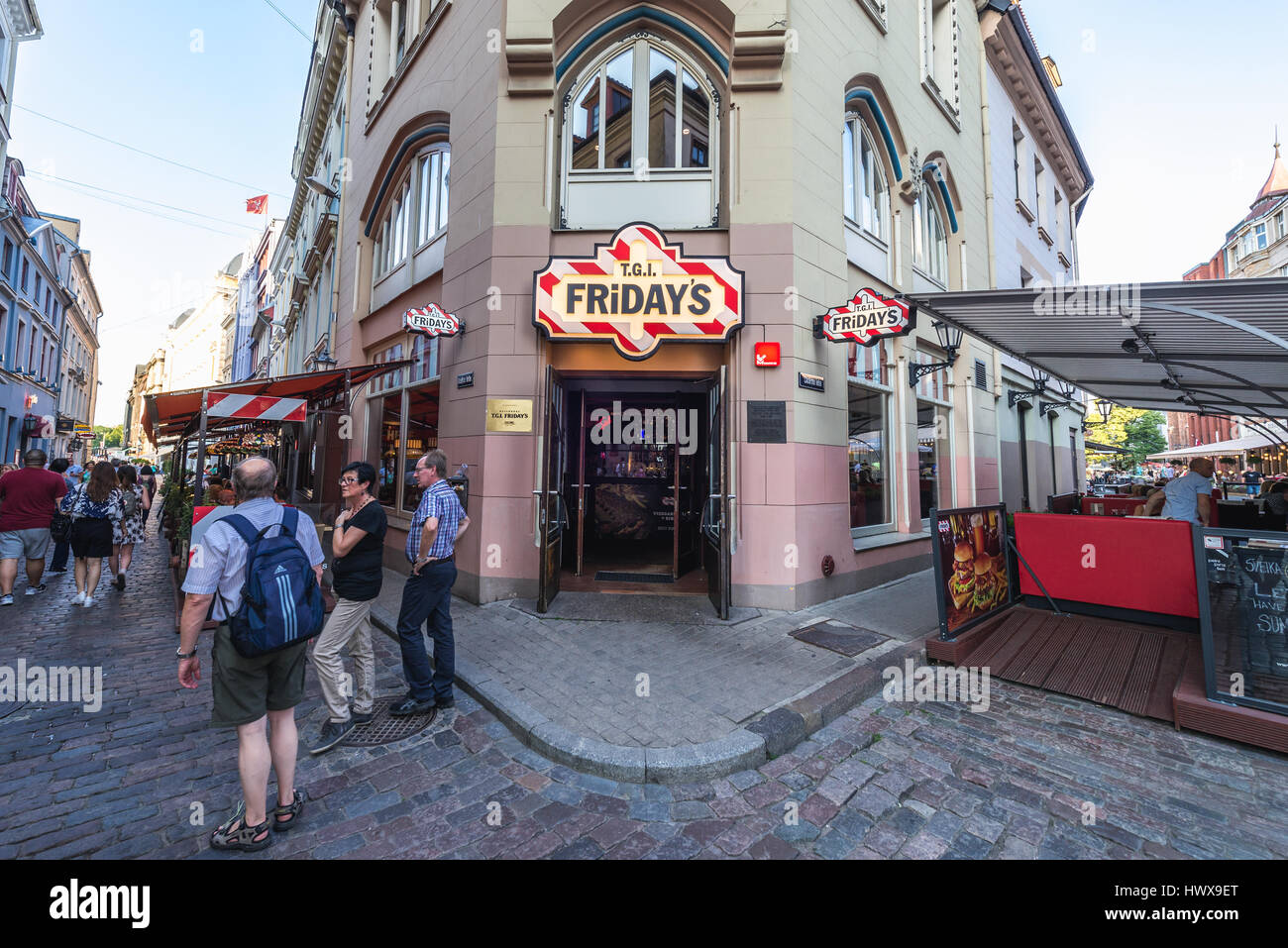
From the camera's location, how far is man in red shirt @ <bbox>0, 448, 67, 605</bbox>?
7031mm

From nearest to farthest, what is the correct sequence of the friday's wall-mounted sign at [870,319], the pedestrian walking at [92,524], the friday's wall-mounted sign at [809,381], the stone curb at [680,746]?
the stone curb at [680,746], the friday's wall-mounted sign at [870,319], the friday's wall-mounted sign at [809,381], the pedestrian walking at [92,524]

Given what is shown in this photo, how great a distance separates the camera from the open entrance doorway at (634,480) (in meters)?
7.74

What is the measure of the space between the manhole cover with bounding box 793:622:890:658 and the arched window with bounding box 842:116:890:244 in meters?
6.56

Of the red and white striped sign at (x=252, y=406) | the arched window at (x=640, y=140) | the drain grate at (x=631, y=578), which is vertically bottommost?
the drain grate at (x=631, y=578)

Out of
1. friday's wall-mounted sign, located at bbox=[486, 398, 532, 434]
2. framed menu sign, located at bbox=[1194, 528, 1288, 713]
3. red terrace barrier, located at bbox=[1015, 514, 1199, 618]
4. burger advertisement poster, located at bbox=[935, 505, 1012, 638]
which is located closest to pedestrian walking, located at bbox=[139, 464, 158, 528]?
friday's wall-mounted sign, located at bbox=[486, 398, 532, 434]

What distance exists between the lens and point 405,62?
1022 cm

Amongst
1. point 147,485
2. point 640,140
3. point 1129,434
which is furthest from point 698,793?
point 1129,434

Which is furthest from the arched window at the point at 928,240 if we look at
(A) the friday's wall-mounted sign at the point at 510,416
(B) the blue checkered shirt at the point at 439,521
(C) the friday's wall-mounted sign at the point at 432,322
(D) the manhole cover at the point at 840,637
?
(B) the blue checkered shirt at the point at 439,521

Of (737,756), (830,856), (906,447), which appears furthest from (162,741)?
(906,447)

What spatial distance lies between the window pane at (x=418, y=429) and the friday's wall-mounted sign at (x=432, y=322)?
5.21ft

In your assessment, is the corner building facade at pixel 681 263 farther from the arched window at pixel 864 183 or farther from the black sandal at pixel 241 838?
the black sandal at pixel 241 838

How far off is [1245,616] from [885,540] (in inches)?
183

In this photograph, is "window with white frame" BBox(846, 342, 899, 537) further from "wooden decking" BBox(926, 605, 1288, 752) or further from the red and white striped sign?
the red and white striped sign
